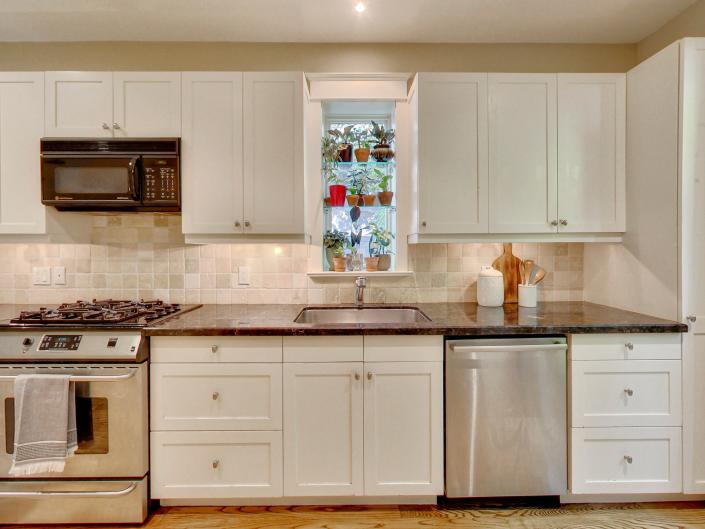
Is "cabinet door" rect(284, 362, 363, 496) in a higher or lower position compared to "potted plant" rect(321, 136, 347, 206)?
lower

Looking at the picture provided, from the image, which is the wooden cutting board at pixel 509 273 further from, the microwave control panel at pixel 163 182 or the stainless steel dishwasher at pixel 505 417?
the microwave control panel at pixel 163 182

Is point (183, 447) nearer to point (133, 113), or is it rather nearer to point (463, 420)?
point (463, 420)

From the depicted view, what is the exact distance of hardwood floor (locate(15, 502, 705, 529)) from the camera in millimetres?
1802

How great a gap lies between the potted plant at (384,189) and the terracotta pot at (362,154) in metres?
0.10

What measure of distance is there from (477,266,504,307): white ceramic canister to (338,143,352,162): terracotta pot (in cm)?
112

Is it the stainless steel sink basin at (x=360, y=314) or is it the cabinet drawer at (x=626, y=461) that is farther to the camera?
the stainless steel sink basin at (x=360, y=314)

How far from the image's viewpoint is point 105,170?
84.1 inches

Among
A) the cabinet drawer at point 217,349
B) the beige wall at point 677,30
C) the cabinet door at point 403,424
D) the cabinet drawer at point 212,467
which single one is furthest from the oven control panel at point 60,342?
the beige wall at point 677,30

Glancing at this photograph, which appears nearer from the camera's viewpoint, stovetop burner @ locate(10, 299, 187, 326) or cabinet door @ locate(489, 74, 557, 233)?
stovetop burner @ locate(10, 299, 187, 326)

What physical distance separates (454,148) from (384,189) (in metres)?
0.54

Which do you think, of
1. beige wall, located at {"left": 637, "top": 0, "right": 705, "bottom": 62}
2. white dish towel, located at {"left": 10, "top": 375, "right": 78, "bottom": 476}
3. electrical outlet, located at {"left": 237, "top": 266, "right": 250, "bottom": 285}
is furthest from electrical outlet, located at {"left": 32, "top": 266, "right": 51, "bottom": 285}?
beige wall, located at {"left": 637, "top": 0, "right": 705, "bottom": 62}

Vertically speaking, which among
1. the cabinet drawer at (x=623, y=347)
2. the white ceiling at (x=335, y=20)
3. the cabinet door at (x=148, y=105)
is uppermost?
the white ceiling at (x=335, y=20)

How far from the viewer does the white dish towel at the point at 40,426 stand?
1.69m

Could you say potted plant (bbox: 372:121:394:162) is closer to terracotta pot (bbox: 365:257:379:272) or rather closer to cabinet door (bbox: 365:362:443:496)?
terracotta pot (bbox: 365:257:379:272)
